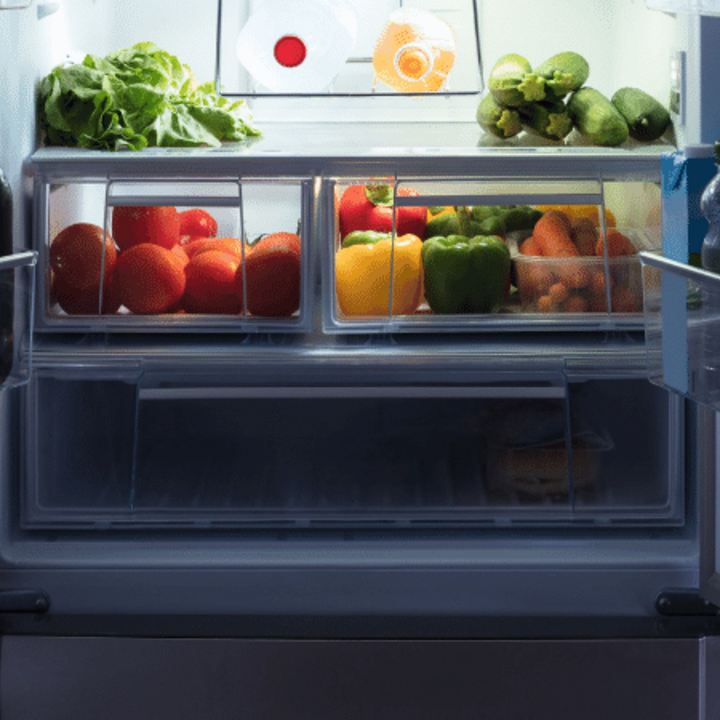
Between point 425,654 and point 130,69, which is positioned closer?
point 425,654

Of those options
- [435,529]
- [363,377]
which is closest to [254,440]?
[363,377]

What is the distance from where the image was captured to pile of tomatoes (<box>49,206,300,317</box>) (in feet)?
5.14

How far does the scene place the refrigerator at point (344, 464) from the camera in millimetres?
1440

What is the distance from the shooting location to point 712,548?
1358 millimetres

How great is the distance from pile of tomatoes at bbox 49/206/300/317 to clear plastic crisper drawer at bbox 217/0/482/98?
381 mm

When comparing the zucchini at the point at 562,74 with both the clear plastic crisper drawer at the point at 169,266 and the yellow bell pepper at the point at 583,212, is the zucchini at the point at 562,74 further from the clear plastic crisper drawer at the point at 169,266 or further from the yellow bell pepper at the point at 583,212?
the clear plastic crisper drawer at the point at 169,266

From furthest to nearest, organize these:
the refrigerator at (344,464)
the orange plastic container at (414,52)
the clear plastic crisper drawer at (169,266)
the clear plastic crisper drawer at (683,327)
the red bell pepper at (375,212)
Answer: the orange plastic container at (414,52)
the red bell pepper at (375,212)
the clear plastic crisper drawer at (169,266)
the refrigerator at (344,464)
the clear plastic crisper drawer at (683,327)

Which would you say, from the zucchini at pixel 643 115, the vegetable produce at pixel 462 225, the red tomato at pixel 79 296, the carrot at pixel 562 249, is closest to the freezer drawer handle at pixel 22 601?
the red tomato at pixel 79 296

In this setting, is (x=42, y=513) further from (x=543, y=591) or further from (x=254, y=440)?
(x=543, y=591)

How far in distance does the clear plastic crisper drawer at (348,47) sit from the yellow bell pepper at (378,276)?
410 millimetres

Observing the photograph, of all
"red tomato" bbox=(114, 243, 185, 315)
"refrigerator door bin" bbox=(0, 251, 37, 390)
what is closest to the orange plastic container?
"red tomato" bbox=(114, 243, 185, 315)

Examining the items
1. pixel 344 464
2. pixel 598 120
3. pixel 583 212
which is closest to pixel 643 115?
pixel 598 120

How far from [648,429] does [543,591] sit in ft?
1.18

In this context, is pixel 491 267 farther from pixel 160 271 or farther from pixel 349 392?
pixel 160 271
